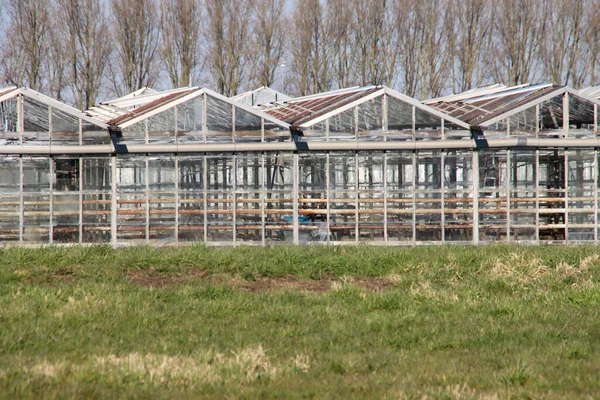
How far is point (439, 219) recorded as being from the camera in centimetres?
1959

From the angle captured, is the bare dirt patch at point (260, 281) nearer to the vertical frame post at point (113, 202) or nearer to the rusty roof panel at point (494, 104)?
the vertical frame post at point (113, 202)

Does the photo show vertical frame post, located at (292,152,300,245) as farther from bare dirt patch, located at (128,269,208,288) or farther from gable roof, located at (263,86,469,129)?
bare dirt patch, located at (128,269,208,288)

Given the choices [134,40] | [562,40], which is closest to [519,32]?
[562,40]

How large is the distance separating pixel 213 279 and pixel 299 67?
1044 inches

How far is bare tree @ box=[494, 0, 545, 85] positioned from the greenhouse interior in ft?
56.3

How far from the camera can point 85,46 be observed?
3541cm

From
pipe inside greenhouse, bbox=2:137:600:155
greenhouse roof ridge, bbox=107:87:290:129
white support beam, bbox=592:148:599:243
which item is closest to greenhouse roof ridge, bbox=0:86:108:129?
greenhouse roof ridge, bbox=107:87:290:129

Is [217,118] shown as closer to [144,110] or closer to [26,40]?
[144,110]

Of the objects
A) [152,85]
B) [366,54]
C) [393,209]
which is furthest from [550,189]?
[152,85]

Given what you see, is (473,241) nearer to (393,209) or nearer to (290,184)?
(393,209)

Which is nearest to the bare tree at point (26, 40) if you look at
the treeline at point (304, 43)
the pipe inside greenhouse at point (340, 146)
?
the treeline at point (304, 43)

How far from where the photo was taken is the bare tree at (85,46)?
35062 mm

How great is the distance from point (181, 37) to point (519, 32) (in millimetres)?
15183

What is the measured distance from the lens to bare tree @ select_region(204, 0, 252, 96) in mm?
37469
